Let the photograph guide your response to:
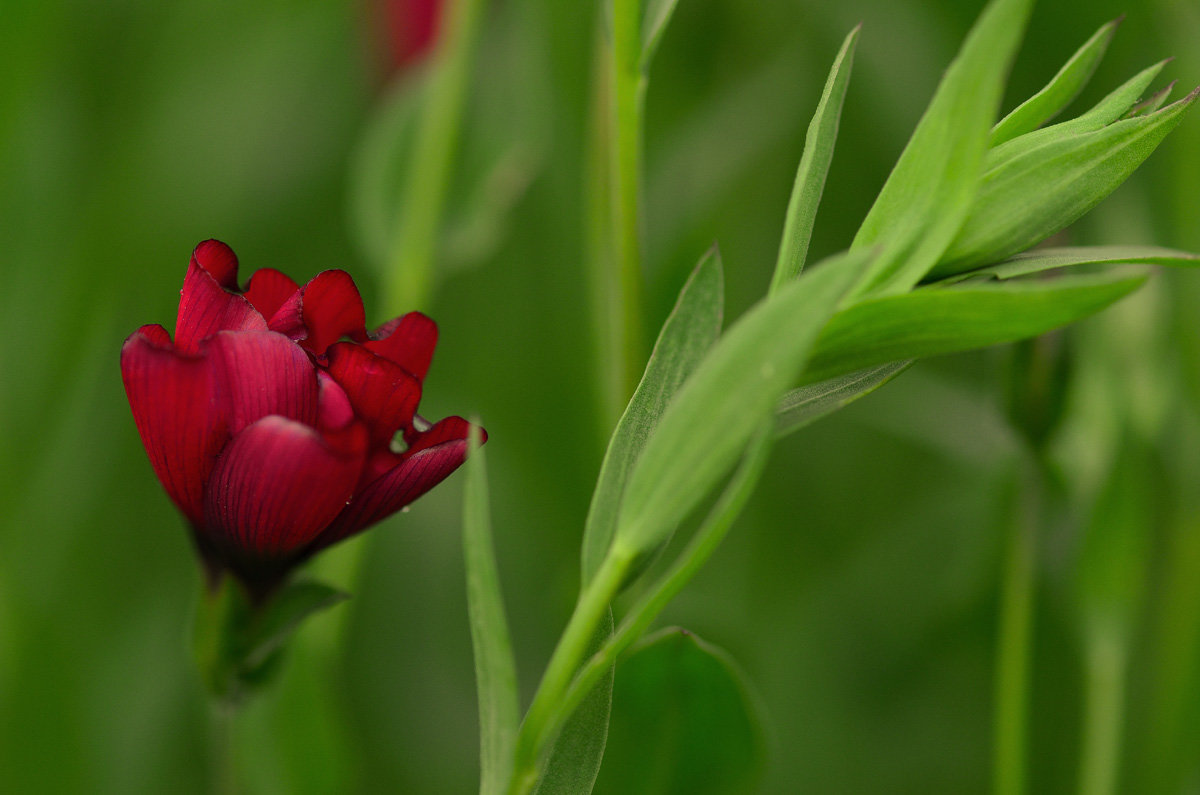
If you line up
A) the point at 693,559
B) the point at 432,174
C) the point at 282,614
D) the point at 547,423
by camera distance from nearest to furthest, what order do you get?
1. the point at 693,559
2. the point at 282,614
3. the point at 432,174
4. the point at 547,423

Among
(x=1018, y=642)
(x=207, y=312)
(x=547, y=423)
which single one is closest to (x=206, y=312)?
(x=207, y=312)

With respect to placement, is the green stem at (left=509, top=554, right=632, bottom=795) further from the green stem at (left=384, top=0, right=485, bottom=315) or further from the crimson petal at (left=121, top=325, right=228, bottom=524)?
the green stem at (left=384, top=0, right=485, bottom=315)

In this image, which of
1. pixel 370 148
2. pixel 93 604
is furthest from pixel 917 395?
pixel 93 604

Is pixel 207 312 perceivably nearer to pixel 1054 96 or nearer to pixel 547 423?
pixel 1054 96

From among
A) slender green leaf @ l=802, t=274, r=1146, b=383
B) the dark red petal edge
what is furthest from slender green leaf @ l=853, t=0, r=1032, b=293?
the dark red petal edge

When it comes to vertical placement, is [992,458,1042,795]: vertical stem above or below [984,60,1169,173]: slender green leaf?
below

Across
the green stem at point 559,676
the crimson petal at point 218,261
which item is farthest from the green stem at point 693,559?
the crimson petal at point 218,261

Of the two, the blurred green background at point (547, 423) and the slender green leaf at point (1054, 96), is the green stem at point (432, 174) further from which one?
the slender green leaf at point (1054, 96)
